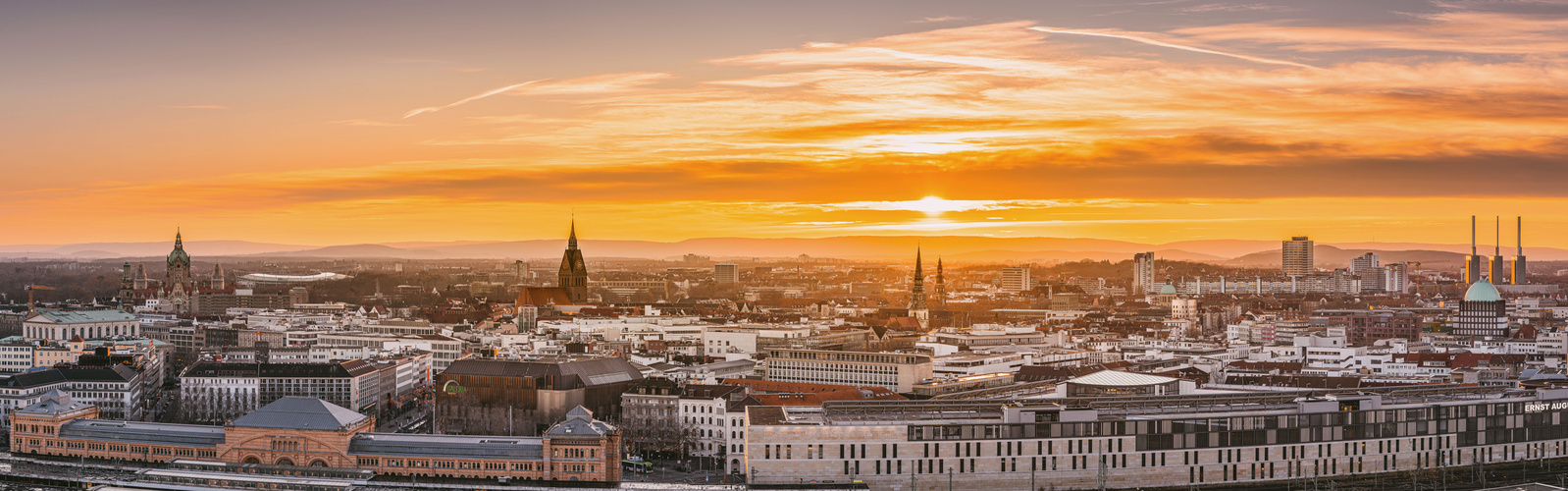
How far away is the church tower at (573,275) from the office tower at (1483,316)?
83.6 metres

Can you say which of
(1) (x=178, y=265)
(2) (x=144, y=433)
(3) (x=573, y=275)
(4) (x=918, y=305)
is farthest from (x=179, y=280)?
(2) (x=144, y=433)

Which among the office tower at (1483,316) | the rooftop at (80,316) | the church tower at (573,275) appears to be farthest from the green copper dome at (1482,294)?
the rooftop at (80,316)

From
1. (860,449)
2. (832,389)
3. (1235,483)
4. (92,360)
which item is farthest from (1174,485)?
(92,360)

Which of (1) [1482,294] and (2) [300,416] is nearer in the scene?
(2) [300,416]

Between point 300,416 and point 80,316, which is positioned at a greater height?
point 80,316

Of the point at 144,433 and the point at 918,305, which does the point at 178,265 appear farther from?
the point at 144,433

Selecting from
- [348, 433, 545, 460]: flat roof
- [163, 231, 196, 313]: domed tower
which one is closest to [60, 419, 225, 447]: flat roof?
[348, 433, 545, 460]: flat roof

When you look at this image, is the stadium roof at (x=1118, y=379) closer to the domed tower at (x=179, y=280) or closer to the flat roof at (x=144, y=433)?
the flat roof at (x=144, y=433)

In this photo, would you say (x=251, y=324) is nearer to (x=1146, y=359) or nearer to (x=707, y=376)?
(x=707, y=376)

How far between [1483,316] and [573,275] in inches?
3457

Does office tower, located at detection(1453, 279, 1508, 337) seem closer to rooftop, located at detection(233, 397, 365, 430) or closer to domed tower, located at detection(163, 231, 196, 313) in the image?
rooftop, located at detection(233, 397, 365, 430)

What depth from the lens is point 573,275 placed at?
170 metres

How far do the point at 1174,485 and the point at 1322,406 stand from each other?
7213 millimetres

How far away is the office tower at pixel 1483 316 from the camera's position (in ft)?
402
